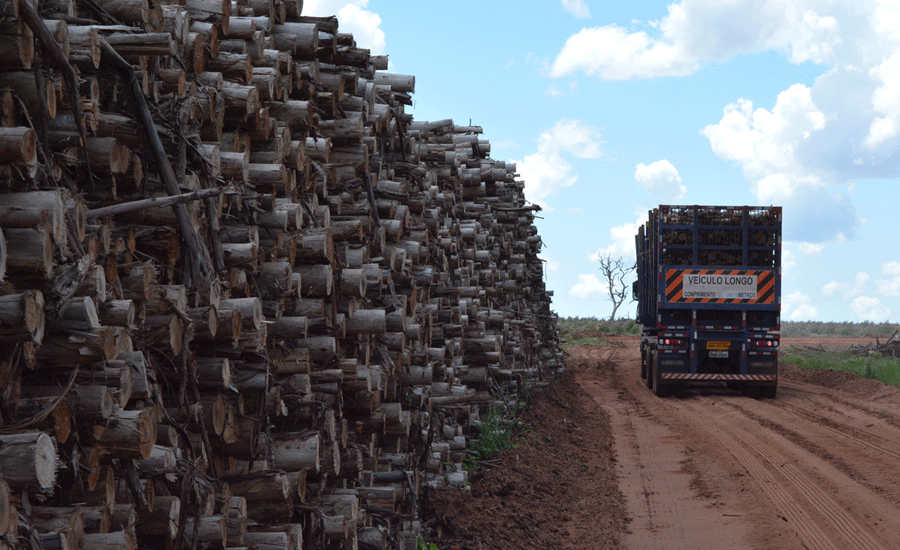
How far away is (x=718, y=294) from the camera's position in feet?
62.3

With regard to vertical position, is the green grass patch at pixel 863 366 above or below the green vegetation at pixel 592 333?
below

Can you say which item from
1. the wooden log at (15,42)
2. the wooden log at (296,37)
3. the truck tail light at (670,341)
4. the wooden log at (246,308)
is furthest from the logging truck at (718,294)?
the wooden log at (15,42)

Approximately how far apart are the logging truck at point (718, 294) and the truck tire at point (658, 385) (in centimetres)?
4

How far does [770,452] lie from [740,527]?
431 cm

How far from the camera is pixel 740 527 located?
28.0 feet

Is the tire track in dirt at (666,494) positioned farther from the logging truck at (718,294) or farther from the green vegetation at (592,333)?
the green vegetation at (592,333)

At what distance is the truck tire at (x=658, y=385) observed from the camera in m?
19.7

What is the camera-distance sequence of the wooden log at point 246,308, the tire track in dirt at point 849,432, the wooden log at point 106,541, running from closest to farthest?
the wooden log at point 106,541
the wooden log at point 246,308
the tire track in dirt at point 849,432

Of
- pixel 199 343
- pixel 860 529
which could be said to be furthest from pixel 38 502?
pixel 860 529

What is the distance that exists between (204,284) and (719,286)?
16498 mm

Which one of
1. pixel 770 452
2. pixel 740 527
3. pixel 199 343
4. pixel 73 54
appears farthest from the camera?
pixel 770 452

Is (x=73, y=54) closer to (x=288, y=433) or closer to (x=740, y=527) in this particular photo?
(x=288, y=433)

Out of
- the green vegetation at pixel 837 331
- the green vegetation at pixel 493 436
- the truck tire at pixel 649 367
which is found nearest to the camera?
the green vegetation at pixel 493 436

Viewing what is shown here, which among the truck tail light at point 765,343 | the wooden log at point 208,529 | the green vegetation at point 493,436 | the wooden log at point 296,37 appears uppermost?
the wooden log at point 296,37
